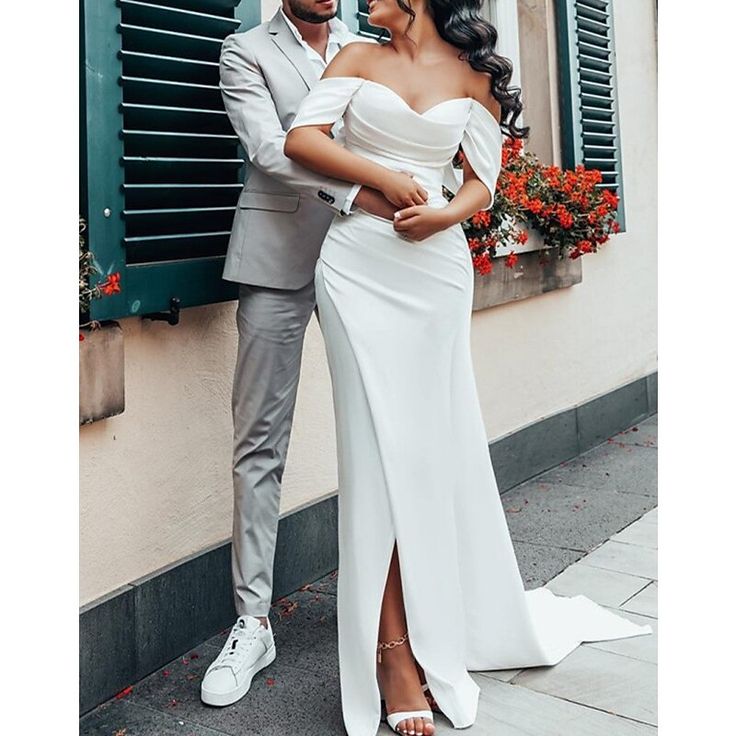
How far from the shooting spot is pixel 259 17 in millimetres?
3492

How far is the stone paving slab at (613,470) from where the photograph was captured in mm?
5484

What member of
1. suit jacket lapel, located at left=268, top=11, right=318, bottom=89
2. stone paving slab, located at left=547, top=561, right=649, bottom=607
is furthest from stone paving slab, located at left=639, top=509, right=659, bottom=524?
suit jacket lapel, located at left=268, top=11, right=318, bottom=89

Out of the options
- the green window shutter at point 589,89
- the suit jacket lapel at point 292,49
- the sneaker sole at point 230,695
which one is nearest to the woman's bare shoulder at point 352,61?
the suit jacket lapel at point 292,49

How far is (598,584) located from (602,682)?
2.95 feet

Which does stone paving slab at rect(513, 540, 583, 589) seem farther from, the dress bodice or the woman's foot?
the dress bodice

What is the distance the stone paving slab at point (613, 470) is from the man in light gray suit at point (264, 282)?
2.65 m

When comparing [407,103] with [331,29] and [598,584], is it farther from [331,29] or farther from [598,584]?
[598,584]

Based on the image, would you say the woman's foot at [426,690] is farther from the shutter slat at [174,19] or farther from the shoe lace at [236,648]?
the shutter slat at [174,19]

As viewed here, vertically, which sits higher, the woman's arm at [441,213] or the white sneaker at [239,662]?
the woman's arm at [441,213]

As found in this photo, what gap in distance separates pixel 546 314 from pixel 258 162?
3.18 m

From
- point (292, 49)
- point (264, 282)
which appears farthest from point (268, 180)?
point (292, 49)
